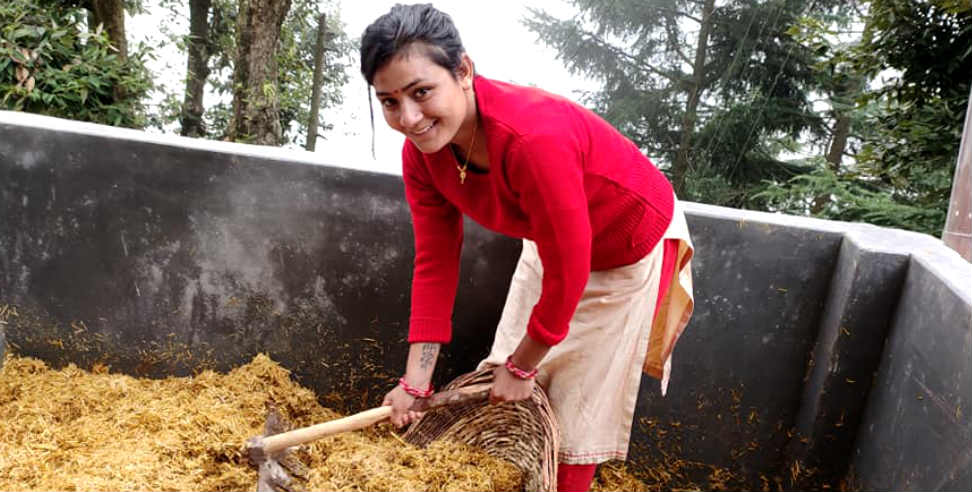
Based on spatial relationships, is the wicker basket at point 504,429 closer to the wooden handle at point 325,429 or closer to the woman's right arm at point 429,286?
the woman's right arm at point 429,286

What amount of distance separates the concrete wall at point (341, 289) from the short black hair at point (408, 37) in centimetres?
102

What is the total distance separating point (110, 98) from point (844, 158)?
14.0 meters

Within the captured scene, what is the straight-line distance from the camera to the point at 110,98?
511 cm

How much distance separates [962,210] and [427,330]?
102 inches

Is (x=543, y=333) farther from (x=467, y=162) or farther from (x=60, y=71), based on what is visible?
(x=60, y=71)

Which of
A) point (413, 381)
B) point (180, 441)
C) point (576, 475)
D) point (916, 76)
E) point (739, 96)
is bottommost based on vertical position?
point (180, 441)

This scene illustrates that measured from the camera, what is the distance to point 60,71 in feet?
15.3

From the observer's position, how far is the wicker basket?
2.05 m

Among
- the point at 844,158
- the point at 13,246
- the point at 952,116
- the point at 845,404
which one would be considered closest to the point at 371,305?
the point at 13,246

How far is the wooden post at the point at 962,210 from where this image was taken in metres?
3.23

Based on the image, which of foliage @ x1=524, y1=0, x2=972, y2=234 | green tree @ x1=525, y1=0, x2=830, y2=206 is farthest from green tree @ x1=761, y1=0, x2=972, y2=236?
green tree @ x1=525, y1=0, x2=830, y2=206

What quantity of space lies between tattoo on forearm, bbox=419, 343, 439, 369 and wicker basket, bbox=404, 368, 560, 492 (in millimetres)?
140

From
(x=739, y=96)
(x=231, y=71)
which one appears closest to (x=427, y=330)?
(x=231, y=71)

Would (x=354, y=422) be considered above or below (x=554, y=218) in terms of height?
below
